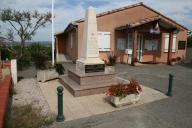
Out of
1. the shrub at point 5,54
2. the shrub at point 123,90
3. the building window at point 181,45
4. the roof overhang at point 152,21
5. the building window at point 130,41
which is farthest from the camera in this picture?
the building window at point 181,45

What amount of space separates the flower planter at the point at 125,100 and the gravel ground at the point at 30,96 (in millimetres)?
1946

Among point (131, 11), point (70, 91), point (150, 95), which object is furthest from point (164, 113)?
point (131, 11)

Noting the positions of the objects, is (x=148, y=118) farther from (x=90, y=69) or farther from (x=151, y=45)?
(x=151, y=45)

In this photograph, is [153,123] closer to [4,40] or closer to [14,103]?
[14,103]

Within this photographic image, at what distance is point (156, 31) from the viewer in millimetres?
13539

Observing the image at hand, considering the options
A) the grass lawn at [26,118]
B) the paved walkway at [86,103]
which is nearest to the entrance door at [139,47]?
the paved walkway at [86,103]

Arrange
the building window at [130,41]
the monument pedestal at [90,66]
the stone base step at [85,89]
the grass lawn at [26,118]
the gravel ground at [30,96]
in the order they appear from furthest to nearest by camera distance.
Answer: the building window at [130,41], the monument pedestal at [90,66], the stone base step at [85,89], the gravel ground at [30,96], the grass lawn at [26,118]

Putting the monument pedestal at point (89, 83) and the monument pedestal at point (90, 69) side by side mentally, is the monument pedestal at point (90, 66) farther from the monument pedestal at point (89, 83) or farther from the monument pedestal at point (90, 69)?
the monument pedestal at point (89, 83)

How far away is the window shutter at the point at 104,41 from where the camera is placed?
14031 millimetres

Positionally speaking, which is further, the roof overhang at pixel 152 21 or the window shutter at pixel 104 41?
the window shutter at pixel 104 41

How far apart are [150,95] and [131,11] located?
Answer: 10369mm

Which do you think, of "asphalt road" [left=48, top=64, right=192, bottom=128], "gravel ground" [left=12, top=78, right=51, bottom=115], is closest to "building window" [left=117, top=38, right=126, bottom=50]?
"gravel ground" [left=12, top=78, right=51, bottom=115]

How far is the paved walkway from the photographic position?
5.03 metres

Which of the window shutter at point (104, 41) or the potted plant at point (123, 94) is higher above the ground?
the window shutter at point (104, 41)
